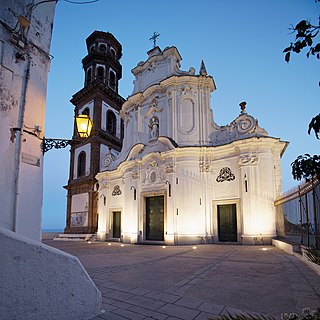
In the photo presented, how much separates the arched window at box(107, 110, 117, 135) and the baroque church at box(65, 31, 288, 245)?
622 centimetres

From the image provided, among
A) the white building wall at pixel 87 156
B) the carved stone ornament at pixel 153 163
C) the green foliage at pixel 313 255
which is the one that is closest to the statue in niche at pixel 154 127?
the carved stone ornament at pixel 153 163

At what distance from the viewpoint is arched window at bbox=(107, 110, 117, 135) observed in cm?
2614

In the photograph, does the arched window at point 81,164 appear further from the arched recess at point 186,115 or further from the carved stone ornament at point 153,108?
the arched recess at point 186,115

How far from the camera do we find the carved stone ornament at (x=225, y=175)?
14.4 meters

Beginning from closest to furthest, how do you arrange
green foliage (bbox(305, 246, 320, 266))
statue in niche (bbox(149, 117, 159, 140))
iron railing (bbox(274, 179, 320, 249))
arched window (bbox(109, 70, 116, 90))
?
green foliage (bbox(305, 246, 320, 266)) < iron railing (bbox(274, 179, 320, 249)) < statue in niche (bbox(149, 117, 159, 140)) < arched window (bbox(109, 70, 116, 90))

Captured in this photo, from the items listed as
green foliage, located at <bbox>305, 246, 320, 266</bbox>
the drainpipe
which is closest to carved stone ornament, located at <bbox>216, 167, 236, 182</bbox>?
green foliage, located at <bbox>305, 246, 320, 266</bbox>

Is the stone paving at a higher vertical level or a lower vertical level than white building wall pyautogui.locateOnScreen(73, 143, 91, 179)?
lower

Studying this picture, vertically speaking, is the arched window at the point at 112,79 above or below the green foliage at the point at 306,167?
above

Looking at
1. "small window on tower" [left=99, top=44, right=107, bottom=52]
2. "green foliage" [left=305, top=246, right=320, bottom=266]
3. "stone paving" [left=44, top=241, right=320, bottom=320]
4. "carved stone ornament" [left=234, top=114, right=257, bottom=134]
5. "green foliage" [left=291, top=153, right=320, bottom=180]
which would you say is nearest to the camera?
"green foliage" [left=291, top=153, right=320, bottom=180]

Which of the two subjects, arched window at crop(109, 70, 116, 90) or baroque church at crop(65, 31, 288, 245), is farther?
arched window at crop(109, 70, 116, 90)

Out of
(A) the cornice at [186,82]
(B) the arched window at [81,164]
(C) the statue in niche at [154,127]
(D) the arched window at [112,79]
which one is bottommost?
(B) the arched window at [81,164]

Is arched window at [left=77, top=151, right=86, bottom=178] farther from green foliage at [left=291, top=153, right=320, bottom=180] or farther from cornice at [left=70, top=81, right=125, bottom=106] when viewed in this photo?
green foliage at [left=291, top=153, right=320, bottom=180]

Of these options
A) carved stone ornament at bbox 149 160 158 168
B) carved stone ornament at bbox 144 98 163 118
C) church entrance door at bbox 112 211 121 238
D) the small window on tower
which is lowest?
church entrance door at bbox 112 211 121 238

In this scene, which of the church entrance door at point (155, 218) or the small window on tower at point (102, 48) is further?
the small window on tower at point (102, 48)
